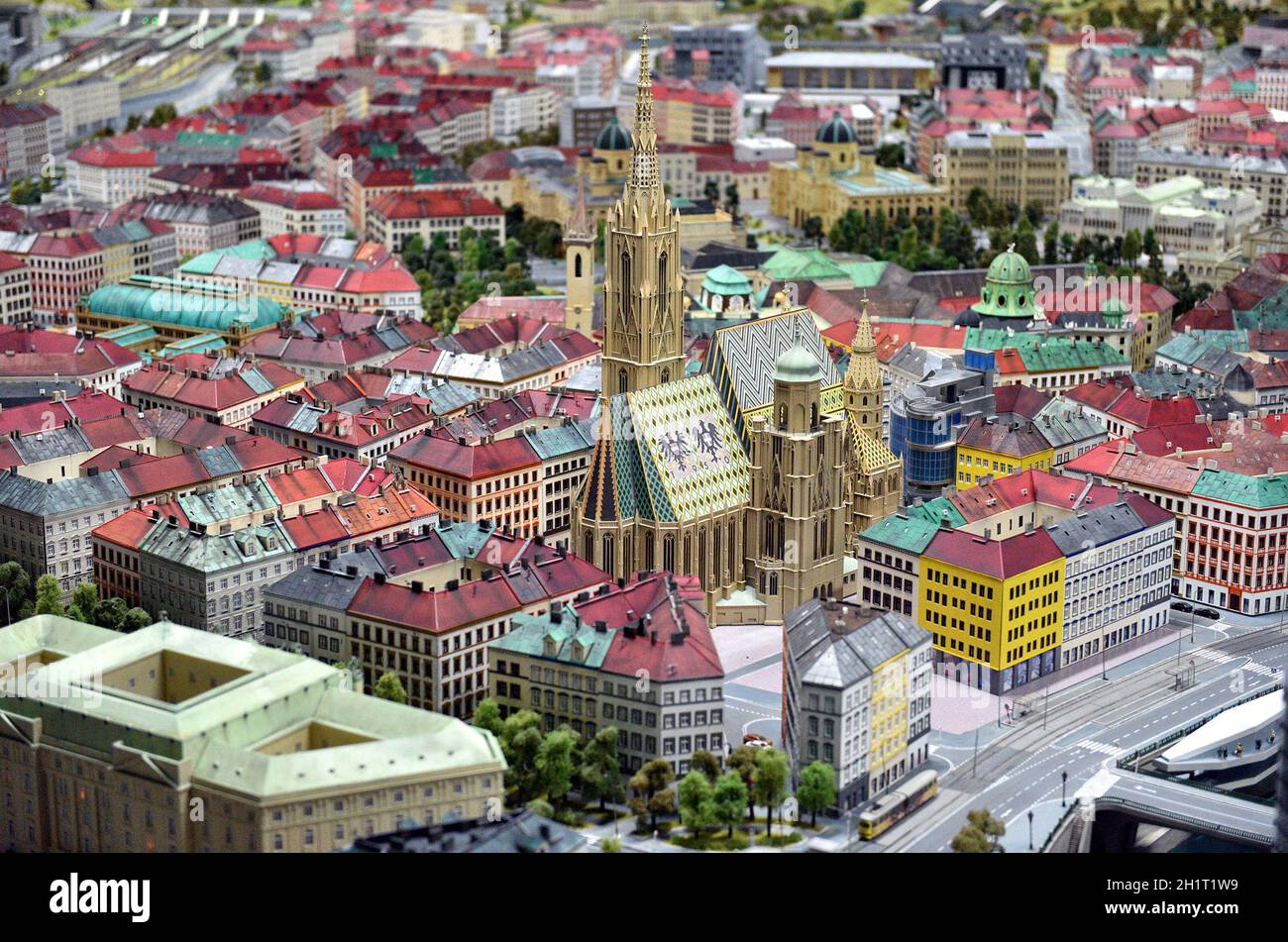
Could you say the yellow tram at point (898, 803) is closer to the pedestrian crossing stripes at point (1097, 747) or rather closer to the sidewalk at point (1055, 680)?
the sidewalk at point (1055, 680)

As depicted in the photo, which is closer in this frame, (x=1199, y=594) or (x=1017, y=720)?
(x=1017, y=720)

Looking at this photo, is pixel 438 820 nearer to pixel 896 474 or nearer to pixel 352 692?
pixel 352 692

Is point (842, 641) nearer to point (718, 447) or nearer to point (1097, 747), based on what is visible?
point (1097, 747)

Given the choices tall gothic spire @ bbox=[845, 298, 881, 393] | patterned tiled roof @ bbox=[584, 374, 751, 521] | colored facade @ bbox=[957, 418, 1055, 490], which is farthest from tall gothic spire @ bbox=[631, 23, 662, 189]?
colored facade @ bbox=[957, 418, 1055, 490]

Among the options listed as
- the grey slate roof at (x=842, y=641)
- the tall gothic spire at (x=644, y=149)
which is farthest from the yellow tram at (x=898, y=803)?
the tall gothic spire at (x=644, y=149)

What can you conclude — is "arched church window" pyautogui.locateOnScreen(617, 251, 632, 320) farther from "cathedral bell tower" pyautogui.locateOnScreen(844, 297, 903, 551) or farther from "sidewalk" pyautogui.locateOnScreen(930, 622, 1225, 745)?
"sidewalk" pyautogui.locateOnScreen(930, 622, 1225, 745)

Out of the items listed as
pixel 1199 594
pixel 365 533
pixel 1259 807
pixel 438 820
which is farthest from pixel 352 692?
pixel 1199 594
